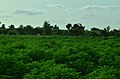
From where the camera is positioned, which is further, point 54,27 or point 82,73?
point 54,27

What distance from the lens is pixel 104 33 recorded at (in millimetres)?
108125

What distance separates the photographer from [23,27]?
122m

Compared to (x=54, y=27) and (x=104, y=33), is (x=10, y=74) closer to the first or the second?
(x=104, y=33)

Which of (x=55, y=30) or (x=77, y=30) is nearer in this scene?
(x=77, y=30)

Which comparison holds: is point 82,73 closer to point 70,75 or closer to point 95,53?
point 70,75

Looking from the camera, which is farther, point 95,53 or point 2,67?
point 95,53

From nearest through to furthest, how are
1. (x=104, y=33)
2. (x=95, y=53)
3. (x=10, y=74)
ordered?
(x=10, y=74), (x=95, y=53), (x=104, y=33)

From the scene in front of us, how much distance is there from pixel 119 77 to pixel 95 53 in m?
11.0

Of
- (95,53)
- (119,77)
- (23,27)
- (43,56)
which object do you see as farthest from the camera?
(23,27)

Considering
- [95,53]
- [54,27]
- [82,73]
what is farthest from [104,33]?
[82,73]

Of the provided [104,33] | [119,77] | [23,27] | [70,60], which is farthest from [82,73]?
[23,27]

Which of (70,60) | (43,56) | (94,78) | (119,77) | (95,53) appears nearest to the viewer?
(94,78)

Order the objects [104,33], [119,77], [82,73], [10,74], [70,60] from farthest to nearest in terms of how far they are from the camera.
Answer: [104,33]
[70,60]
[82,73]
[10,74]
[119,77]

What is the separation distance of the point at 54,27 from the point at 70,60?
335 feet
